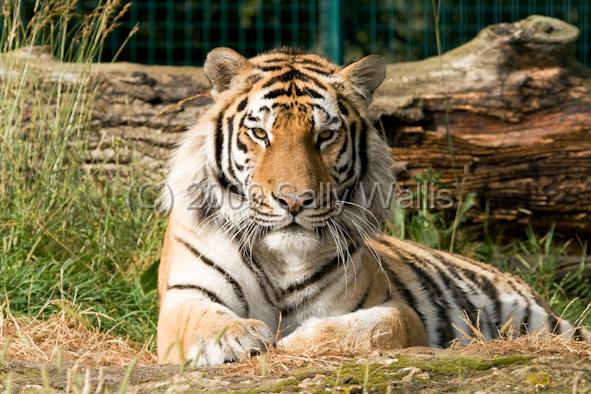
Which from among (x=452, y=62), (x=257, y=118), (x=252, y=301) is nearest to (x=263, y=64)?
(x=257, y=118)

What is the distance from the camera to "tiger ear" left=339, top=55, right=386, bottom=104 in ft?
13.2

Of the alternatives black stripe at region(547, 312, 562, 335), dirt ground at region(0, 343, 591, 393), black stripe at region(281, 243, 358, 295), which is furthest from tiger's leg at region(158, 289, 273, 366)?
black stripe at region(547, 312, 562, 335)

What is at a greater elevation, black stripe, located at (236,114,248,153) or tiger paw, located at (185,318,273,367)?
black stripe, located at (236,114,248,153)

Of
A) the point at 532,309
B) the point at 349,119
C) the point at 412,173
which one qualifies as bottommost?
the point at 532,309

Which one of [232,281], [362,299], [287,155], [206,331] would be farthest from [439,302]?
[206,331]

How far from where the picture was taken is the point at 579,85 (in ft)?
18.8

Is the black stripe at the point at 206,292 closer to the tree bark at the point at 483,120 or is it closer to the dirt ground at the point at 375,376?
the dirt ground at the point at 375,376

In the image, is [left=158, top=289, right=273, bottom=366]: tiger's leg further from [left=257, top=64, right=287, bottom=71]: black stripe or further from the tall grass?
[left=257, top=64, right=287, bottom=71]: black stripe

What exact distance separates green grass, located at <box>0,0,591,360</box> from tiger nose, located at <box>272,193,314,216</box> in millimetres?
1101

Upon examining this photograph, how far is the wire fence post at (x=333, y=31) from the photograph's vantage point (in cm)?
741

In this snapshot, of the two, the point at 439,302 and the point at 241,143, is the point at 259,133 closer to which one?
the point at 241,143

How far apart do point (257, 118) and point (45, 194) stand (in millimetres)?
1553

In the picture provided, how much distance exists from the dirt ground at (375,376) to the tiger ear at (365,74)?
1332 mm

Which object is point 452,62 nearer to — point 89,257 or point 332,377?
point 89,257
